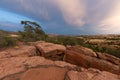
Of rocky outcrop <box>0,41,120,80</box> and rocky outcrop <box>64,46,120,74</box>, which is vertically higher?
rocky outcrop <box>0,41,120,80</box>

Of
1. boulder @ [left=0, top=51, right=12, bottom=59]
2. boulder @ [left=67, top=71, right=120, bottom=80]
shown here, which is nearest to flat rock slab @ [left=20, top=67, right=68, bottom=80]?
boulder @ [left=67, top=71, right=120, bottom=80]

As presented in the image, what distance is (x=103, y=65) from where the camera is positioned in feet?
46.1

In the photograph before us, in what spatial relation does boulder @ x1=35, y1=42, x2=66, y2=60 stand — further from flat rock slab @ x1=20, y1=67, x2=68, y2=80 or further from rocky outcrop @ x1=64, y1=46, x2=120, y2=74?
flat rock slab @ x1=20, y1=67, x2=68, y2=80

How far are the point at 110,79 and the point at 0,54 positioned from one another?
6.23 m

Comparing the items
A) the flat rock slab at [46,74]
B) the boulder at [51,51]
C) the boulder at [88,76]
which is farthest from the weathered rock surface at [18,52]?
the boulder at [88,76]

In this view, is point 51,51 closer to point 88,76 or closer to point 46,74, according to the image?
point 46,74

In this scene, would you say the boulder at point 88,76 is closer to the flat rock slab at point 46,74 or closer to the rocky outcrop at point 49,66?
the rocky outcrop at point 49,66

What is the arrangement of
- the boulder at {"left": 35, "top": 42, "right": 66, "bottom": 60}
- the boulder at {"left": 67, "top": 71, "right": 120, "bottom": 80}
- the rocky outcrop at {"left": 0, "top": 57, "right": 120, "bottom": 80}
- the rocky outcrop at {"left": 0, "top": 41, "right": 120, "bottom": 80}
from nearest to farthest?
the boulder at {"left": 67, "top": 71, "right": 120, "bottom": 80} → the rocky outcrop at {"left": 0, "top": 57, "right": 120, "bottom": 80} → the rocky outcrop at {"left": 0, "top": 41, "right": 120, "bottom": 80} → the boulder at {"left": 35, "top": 42, "right": 66, "bottom": 60}

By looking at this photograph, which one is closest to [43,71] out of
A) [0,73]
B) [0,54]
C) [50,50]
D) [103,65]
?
[0,73]

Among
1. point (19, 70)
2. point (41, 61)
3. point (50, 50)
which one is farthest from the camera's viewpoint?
point (50, 50)

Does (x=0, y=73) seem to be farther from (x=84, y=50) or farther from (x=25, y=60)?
(x=84, y=50)

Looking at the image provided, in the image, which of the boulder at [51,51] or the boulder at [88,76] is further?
the boulder at [51,51]

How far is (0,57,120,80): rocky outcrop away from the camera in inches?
304

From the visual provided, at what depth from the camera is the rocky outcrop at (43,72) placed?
25.3ft
